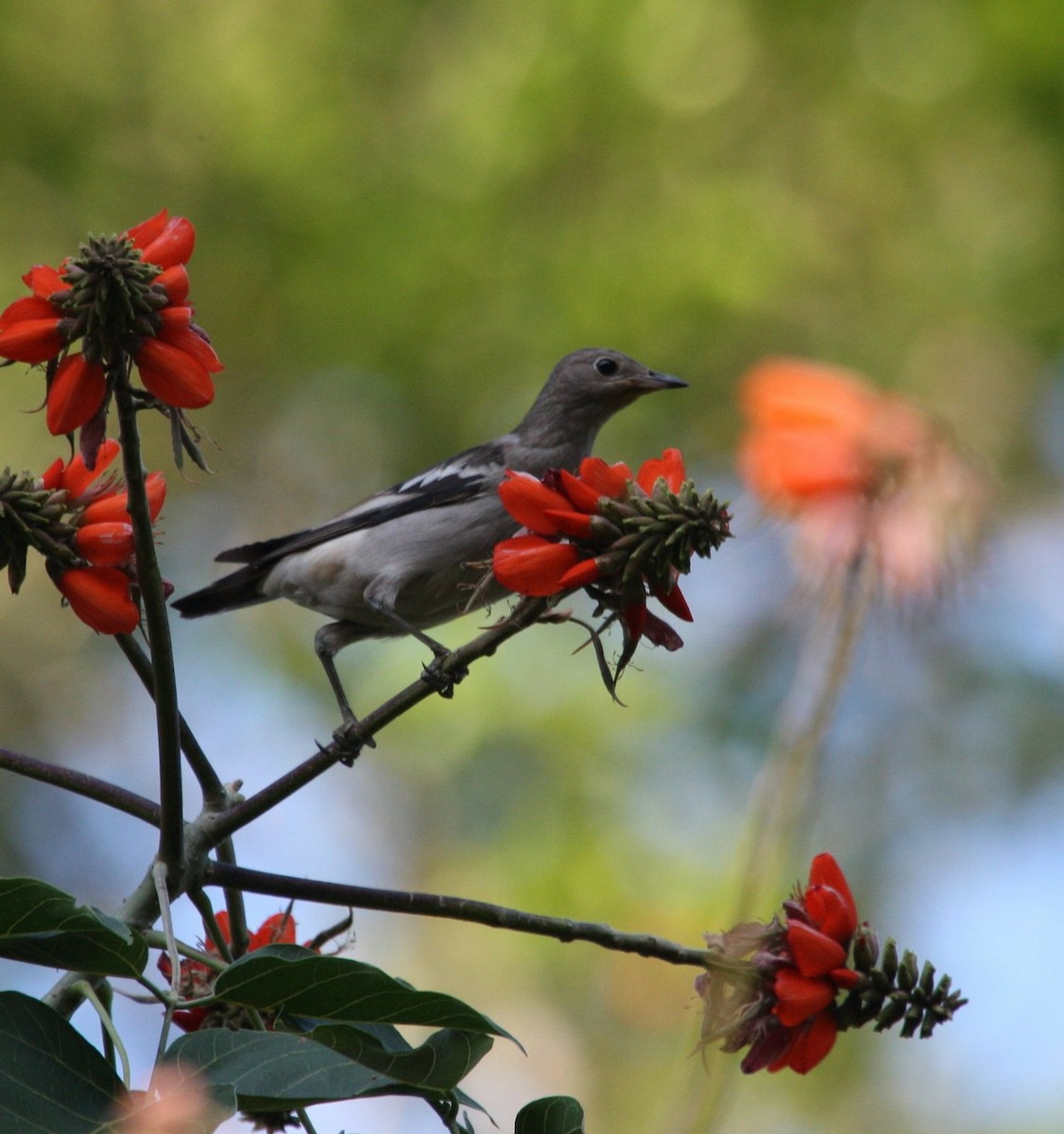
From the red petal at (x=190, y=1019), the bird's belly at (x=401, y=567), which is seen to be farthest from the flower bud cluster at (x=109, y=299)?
the bird's belly at (x=401, y=567)

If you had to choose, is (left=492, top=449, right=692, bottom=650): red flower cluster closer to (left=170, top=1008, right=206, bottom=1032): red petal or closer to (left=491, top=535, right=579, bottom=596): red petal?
(left=491, top=535, right=579, bottom=596): red petal

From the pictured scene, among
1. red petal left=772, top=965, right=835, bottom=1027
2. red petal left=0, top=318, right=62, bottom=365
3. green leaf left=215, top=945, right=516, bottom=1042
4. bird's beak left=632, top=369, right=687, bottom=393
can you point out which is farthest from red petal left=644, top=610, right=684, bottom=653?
bird's beak left=632, top=369, right=687, bottom=393

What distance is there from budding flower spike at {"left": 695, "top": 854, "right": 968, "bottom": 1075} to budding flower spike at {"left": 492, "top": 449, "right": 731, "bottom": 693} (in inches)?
20.4

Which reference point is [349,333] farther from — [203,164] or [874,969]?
[874,969]

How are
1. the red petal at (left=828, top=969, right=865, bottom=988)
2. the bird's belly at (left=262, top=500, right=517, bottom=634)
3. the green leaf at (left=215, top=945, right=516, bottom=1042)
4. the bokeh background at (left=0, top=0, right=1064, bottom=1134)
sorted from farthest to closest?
the bokeh background at (left=0, top=0, right=1064, bottom=1134)
the bird's belly at (left=262, top=500, right=517, bottom=634)
the red petal at (left=828, top=969, right=865, bottom=988)
the green leaf at (left=215, top=945, right=516, bottom=1042)

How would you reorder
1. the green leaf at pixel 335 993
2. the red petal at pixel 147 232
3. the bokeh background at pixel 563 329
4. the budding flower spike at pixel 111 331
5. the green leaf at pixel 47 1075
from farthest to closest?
the bokeh background at pixel 563 329 < the red petal at pixel 147 232 < the budding flower spike at pixel 111 331 < the green leaf at pixel 335 993 < the green leaf at pixel 47 1075

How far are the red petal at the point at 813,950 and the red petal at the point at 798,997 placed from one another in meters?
0.02

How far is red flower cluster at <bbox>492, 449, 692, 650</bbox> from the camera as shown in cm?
224

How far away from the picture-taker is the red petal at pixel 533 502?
2.28m

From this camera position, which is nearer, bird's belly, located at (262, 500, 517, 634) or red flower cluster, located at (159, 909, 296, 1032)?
red flower cluster, located at (159, 909, 296, 1032)

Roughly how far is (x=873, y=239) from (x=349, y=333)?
15.2 feet

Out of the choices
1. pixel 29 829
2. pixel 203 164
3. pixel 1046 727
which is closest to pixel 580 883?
pixel 1046 727

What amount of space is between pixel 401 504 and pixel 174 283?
12.5 ft

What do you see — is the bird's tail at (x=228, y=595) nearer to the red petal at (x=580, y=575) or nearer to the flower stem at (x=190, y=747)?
the flower stem at (x=190, y=747)
